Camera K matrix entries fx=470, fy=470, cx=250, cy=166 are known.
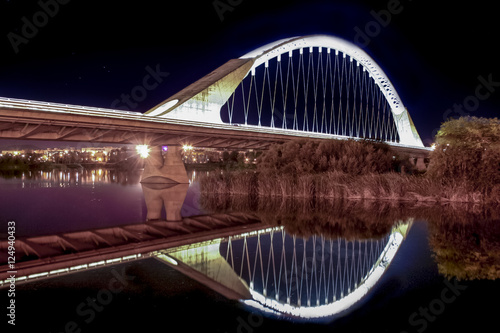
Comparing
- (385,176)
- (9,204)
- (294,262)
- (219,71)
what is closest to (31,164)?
(219,71)

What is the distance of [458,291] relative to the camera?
7.76 m

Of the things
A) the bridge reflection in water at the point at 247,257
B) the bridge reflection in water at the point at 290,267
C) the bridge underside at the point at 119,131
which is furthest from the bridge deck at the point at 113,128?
the bridge reflection in water at the point at 290,267

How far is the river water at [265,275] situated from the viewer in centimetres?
629

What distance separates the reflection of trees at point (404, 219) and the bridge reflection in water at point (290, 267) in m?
1.07

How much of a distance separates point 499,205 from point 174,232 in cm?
1397

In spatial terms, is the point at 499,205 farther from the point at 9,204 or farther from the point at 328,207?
the point at 9,204

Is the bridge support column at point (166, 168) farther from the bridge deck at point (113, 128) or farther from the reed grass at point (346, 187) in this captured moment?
the reed grass at point (346, 187)

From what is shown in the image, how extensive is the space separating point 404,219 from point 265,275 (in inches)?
353

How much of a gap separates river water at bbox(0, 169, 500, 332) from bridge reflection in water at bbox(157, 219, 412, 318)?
3cm

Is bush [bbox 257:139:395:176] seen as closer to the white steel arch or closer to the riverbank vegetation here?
the riverbank vegetation

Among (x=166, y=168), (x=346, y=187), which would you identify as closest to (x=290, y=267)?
(x=346, y=187)

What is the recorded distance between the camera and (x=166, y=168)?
47.7 m

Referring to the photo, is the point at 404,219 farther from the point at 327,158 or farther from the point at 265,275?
the point at 327,158

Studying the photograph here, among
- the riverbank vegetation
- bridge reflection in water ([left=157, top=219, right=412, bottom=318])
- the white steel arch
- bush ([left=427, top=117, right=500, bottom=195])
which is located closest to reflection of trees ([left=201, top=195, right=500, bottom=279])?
bridge reflection in water ([left=157, top=219, right=412, bottom=318])
